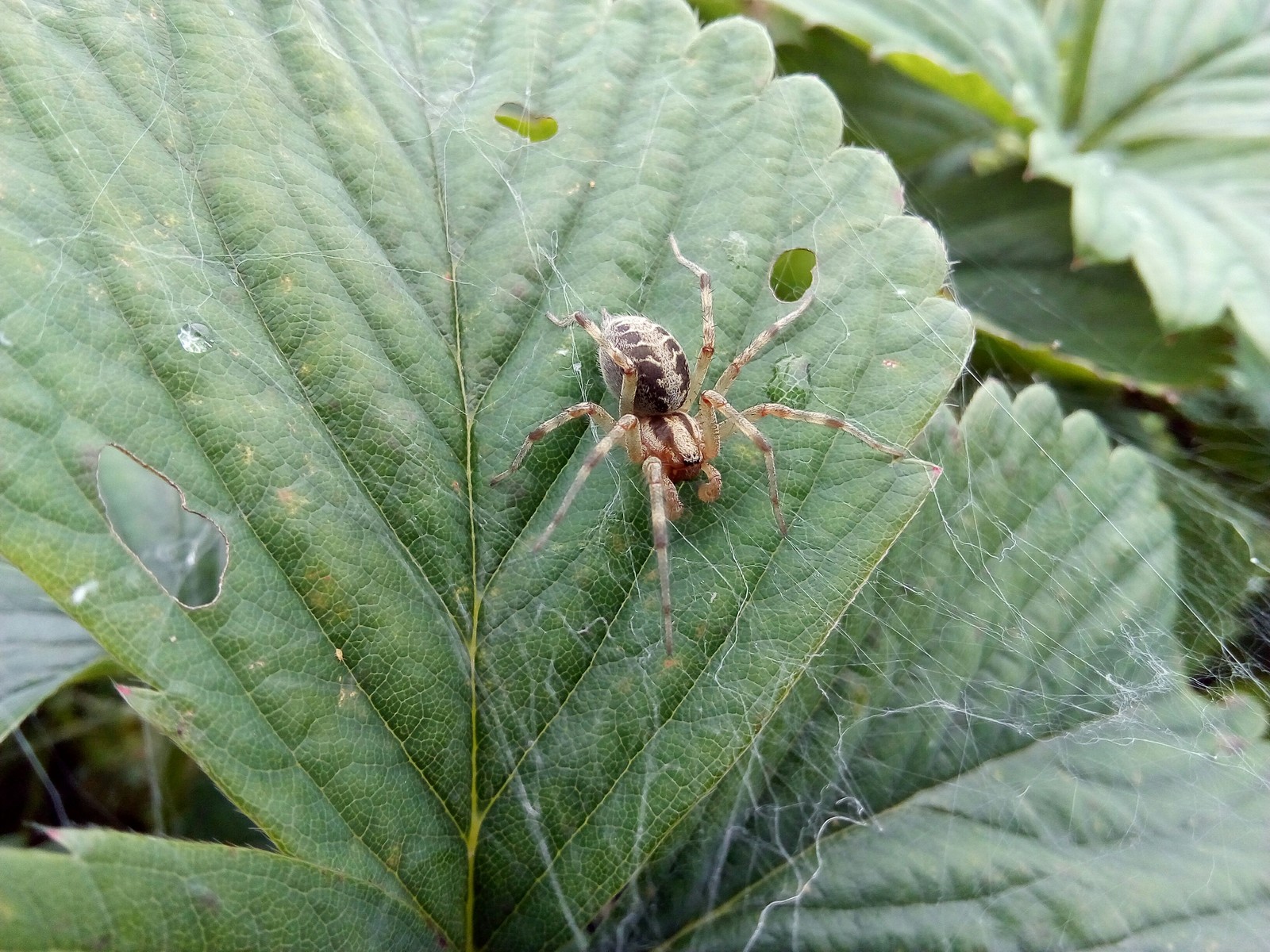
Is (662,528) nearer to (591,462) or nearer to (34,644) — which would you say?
(591,462)

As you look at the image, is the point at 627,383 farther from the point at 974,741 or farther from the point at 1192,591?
the point at 1192,591

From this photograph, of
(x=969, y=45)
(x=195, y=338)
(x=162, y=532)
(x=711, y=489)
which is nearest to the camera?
(x=195, y=338)

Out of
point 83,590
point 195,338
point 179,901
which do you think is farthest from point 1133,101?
point 179,901

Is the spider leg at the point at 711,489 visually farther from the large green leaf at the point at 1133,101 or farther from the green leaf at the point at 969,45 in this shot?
the green leaf at the point at 969,45

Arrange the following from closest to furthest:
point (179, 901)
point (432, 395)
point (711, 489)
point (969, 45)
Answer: point (179, 901), point (432, 395), point (711, 489), point (969, 45)

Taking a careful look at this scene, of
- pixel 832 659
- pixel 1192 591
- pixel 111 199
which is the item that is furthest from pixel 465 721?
pixel 1192 591
